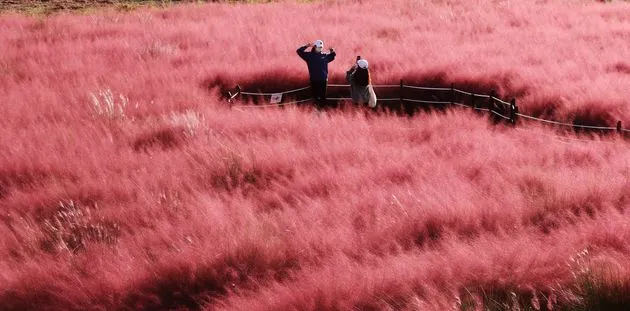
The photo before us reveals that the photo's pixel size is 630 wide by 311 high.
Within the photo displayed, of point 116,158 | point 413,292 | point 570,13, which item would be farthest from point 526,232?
point 570,13

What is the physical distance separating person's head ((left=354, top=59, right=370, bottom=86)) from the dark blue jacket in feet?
2.19

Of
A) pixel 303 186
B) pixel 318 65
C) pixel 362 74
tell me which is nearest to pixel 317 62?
pixel 318 65

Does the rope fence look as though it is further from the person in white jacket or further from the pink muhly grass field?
the person in white jacket

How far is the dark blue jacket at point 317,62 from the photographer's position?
9234 mm

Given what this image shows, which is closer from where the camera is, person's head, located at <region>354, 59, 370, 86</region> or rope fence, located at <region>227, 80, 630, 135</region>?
rope fence, located at <region>227, 80, 630, 135</region>

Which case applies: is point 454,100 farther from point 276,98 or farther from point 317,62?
point 276,98

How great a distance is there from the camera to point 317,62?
9.27 metres

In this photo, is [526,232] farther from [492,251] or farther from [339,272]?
[339,272]

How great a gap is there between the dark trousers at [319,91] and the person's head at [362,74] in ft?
2.50

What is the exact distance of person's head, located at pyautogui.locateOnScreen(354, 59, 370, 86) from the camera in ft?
28.7

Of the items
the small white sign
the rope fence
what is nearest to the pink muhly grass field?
the rope fence

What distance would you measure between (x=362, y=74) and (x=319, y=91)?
0.98 meters

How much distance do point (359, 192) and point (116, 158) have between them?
2862 millimetres

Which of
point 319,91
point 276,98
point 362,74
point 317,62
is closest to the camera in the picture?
point 362,74
